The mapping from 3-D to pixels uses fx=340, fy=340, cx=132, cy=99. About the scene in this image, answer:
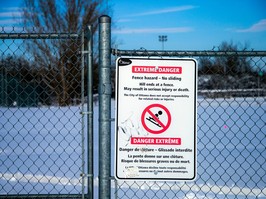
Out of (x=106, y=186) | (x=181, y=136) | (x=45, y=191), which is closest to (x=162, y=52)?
(x=181, y=136)

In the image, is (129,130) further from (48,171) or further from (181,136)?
(48,171)

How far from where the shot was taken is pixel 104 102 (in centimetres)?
266

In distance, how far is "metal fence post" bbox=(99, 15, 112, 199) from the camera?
8.70ft

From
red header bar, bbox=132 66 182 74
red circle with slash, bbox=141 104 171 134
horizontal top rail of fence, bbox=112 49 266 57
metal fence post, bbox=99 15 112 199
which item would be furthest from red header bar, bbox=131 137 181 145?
horizontal top rail of fence, bbox=112 49 266 57

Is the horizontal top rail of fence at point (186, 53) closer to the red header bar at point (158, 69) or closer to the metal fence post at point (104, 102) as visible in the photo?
the metal fence post at point (104, 102)


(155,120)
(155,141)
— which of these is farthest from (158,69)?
(155,141)

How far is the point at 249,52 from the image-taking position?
3.07 m

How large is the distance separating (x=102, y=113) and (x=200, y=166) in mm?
4693

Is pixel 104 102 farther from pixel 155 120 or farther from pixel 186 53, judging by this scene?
pixel 186 53

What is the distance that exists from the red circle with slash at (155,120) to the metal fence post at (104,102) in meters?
0.29

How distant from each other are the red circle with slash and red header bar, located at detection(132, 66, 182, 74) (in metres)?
0.27

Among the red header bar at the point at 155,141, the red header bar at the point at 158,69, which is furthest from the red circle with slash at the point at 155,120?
the red header bar at the point at 158,69

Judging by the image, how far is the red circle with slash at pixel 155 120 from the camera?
8.73 feet

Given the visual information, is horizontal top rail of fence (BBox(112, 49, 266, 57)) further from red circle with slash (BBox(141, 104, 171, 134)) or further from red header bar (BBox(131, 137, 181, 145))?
red header bar (BBox(131, 137, 181, 145))
